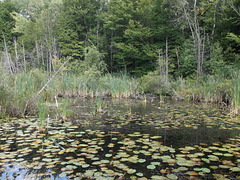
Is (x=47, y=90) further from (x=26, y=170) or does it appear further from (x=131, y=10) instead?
(x=131, y=10)

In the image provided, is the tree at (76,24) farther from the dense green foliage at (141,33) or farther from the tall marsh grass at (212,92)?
the tall marsh grass at (212,92)

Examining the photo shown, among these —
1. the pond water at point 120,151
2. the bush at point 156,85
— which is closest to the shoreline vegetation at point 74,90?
the bush at point 156,85

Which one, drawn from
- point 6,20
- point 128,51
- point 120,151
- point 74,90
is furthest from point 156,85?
point 6,20

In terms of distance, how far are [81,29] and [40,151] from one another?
21.6 m

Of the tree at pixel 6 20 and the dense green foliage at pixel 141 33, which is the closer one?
the dense green foliage at pixel 141 33

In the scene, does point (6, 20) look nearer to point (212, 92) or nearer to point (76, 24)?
point (76, 24)

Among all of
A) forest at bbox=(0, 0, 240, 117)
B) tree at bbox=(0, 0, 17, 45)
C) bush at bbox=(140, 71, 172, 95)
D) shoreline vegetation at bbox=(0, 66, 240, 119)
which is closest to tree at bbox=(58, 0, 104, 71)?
forest at bbox=(0, 0, 240, 117)

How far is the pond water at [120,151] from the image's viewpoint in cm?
185

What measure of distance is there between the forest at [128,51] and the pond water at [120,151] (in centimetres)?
147

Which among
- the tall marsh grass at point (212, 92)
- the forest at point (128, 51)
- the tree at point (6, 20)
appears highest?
the tree at point (6, 20)

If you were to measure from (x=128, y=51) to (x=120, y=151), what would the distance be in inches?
610

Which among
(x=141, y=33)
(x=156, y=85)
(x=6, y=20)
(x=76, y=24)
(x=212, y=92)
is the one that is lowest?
(x=212, y=92)

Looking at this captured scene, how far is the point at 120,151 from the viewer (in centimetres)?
238

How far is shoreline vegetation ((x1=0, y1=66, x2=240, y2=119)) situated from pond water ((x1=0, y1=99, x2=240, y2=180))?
1.69 feet
